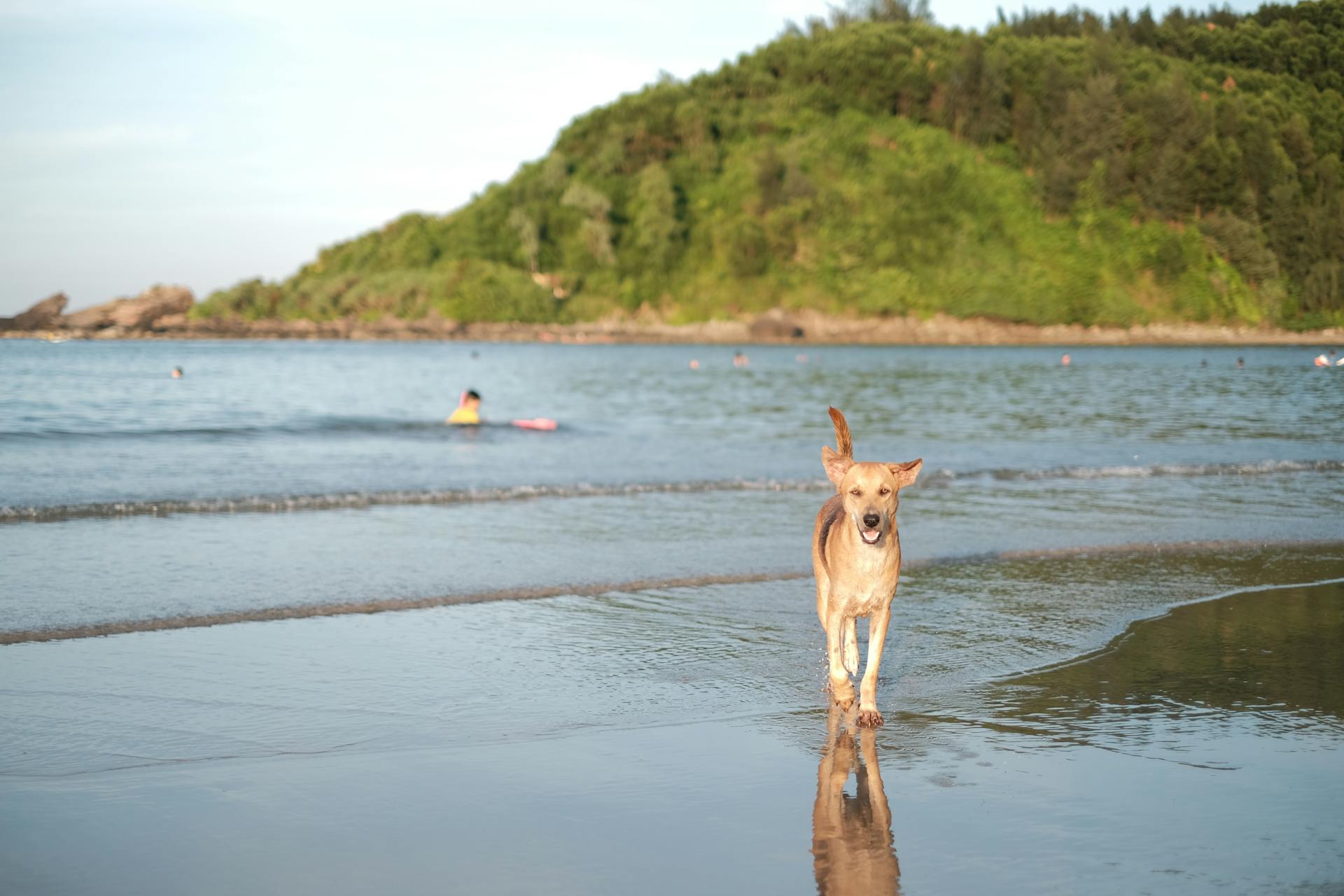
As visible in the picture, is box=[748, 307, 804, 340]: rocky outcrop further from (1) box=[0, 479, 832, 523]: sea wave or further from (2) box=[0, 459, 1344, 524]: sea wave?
(1) box=[0, 479, 832, 523]: sea wave

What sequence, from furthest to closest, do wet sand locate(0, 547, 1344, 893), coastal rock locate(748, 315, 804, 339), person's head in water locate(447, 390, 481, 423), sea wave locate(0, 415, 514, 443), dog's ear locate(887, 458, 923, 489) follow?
1. coastal rock locate(748, 315, 804, 339)
2. person's head in water locate(447, 390, 481, 423)
3. sea wave locate(0, 415, 514, 443)
4. dog's ear locate(887, 458, 923, 489)
5. wet sand locate(0, 547, 1344, 893)

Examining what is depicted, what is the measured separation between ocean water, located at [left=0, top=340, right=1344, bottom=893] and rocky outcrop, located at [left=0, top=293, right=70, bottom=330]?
130885mm

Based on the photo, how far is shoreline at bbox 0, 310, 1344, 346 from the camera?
396 feet

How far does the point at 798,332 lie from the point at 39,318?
8492cm

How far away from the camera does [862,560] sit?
21.6 ft

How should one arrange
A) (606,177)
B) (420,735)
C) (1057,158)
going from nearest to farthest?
(420,735), (1057,158), (606,177)

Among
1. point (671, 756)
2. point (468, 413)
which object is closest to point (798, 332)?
point (468, 413)

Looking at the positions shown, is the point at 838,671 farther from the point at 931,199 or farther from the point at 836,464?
the point at 931,199

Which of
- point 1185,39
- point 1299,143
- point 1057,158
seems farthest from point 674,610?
point 1185,39

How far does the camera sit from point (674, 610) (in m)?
9.71

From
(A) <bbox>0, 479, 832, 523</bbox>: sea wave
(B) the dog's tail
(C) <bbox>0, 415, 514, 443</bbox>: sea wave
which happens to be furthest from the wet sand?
(C) <bbox>0, 415, 514, 443</bbox>: sea wave

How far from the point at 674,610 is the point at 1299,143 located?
161 metres

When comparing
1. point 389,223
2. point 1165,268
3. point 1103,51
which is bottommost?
point 1165,268

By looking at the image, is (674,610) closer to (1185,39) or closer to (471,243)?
(471,243)
